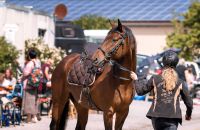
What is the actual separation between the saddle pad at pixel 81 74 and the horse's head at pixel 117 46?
3.18 feet

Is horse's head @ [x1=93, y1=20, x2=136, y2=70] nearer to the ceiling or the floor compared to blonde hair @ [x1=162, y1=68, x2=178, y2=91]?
nearer to the ceiling

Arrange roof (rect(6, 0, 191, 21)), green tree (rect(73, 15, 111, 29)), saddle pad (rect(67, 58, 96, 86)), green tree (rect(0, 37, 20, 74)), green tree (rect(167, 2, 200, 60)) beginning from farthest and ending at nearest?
roof (rect(6, 0, 191, 21)), green tree (rect(73, 15, 111, 29)), green tree (rect(167, 2, 200, 60)), green tree (rect(0, 37, 20, 74)), saddle pad (rect(67, 58, 96, 86))

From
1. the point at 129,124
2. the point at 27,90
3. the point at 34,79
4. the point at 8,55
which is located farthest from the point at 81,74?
the point at 8,55

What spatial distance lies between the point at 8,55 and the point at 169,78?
12016mm

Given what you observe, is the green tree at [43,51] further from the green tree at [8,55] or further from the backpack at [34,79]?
the backpack at [34,79]

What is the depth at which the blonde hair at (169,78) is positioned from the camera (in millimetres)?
8602

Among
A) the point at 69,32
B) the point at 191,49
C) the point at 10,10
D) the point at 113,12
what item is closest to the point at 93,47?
the point at 10,10

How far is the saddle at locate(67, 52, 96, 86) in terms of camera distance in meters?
11.6

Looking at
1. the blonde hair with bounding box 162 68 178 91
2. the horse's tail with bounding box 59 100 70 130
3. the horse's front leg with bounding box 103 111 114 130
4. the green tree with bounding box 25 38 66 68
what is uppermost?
the blonde hair with bounding box 162 68 178 91

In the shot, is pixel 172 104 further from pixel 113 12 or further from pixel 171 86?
pixel 113 12

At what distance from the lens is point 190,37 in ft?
148

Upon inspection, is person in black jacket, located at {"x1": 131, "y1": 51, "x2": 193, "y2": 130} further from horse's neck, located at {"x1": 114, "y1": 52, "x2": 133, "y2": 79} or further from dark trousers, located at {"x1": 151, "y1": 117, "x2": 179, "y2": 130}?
horse's neck, located at {"x1": 114, "y1": 52, "x2": 133, "y2": 79}

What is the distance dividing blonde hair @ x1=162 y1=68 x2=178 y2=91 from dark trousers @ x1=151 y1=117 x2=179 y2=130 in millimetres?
424

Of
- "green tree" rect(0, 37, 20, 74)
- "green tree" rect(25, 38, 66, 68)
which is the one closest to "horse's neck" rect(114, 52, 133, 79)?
"green tree" rect(0, 37, 20, 74)
